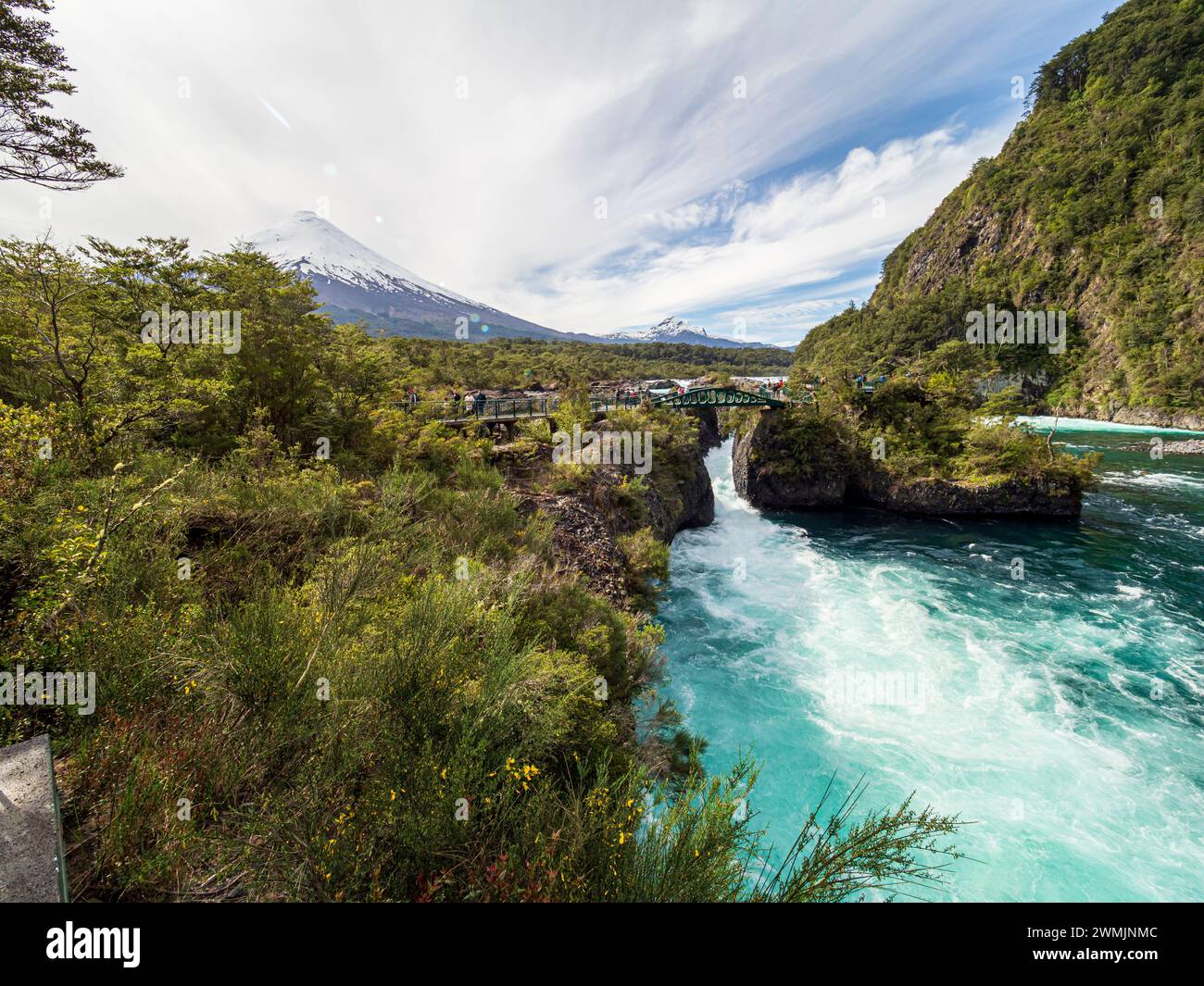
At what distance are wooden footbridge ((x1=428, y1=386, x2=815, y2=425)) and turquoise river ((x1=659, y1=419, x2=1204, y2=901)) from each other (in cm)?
926

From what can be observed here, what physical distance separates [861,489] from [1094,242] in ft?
229

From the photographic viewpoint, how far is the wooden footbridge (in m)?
17.8

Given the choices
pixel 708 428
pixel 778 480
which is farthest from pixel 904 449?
pixel 708 428

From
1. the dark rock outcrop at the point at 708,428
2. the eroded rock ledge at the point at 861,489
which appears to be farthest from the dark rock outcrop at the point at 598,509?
the dark rock outcrop at the point at 708,428

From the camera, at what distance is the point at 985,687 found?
11133 millimetres

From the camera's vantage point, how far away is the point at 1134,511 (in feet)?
78.2

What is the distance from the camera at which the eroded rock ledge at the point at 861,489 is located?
2350 cm

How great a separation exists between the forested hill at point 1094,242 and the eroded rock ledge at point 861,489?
843 cm

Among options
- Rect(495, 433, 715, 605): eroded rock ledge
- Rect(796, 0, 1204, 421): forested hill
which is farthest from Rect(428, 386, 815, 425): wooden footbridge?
Rect(796, 0, 1204, 421): forested hill

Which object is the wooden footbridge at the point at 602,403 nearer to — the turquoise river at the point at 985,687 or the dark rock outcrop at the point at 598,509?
the dark rock outcrop at the point at 598,509

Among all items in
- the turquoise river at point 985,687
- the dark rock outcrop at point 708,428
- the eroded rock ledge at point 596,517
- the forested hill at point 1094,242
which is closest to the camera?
the turquoise river at point 985,687
